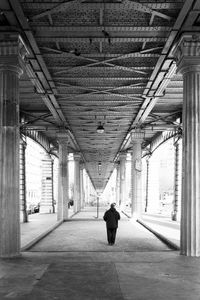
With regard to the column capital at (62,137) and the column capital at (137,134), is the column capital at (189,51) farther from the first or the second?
the column capital at (137,134)

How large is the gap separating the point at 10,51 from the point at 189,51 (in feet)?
17.8

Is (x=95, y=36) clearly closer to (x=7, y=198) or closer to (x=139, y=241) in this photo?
(x=7, y=198)

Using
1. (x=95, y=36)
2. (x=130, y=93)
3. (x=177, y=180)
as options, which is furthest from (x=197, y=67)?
(x=177, y=180)

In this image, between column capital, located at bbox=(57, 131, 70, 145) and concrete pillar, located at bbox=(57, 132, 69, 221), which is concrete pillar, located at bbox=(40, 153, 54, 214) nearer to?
concrete pillar, located at bbox=(57, 132, 69, 221)

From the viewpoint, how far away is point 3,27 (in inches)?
470

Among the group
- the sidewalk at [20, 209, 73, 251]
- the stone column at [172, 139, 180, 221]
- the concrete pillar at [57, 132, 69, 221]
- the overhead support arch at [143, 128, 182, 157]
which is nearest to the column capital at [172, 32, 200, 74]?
the sidewalk at [20, 209, 73, 251]

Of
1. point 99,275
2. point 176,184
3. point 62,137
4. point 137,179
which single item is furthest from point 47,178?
point 99,275

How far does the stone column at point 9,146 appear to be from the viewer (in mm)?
12219

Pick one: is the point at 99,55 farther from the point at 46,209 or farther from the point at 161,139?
the point at 46,209

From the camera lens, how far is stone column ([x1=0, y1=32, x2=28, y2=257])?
12219 mm

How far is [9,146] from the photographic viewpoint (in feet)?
40.7

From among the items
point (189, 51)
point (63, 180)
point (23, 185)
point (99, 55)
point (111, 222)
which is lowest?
point (111, 222)

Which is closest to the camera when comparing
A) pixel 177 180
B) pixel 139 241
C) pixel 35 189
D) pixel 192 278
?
pixel 192 278

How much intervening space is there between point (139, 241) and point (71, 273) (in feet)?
25.2
